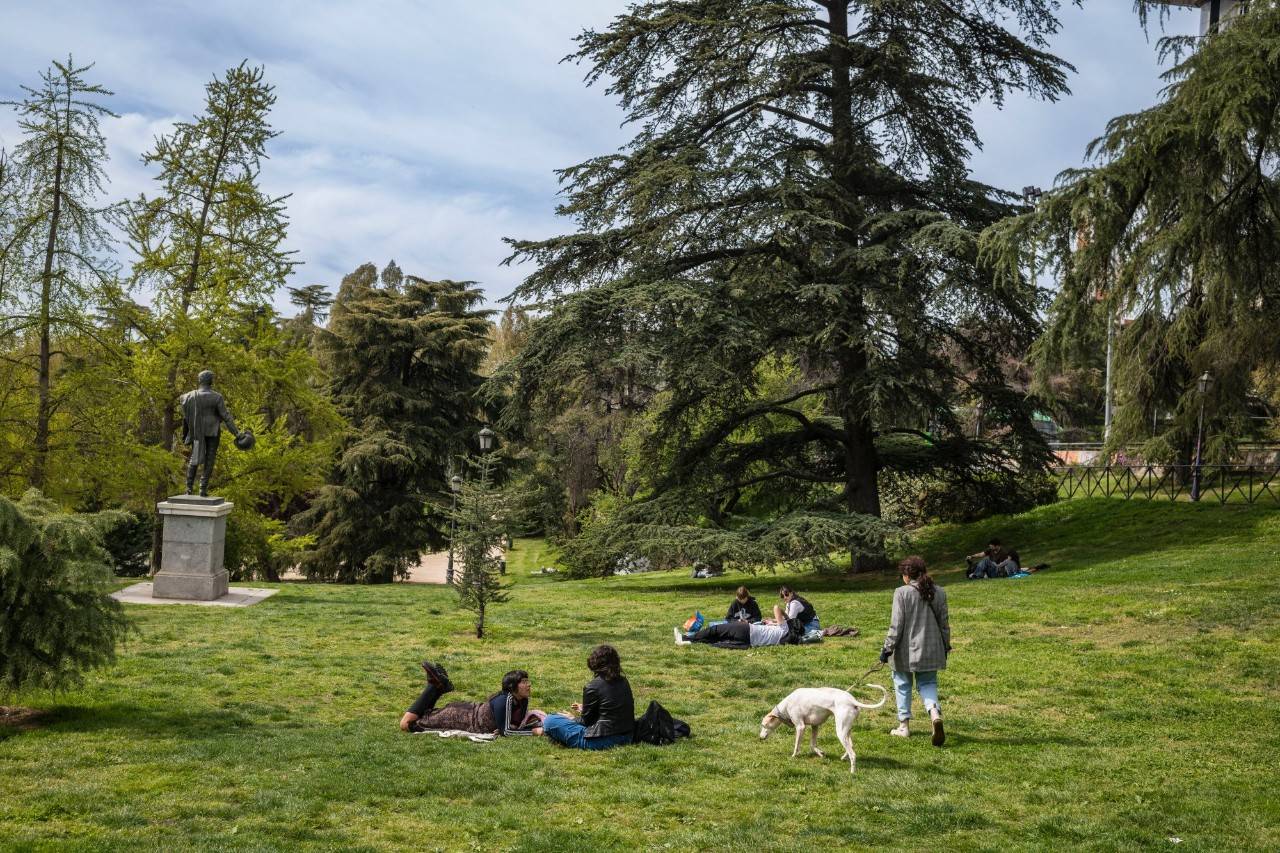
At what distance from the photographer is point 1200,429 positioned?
24.0 metres

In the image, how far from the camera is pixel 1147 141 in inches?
442

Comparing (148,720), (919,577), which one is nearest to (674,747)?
(919,577)

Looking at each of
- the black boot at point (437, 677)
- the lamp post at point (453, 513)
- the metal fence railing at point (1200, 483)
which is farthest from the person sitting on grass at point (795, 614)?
the metal fence railing at point (1200, 483)

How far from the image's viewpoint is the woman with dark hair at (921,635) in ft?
28.1

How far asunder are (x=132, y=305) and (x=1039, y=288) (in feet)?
59.7

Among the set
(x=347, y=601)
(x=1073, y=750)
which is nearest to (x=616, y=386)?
(x=347, y=601)

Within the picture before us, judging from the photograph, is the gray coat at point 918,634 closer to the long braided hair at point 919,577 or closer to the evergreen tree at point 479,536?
the long braided hair at point 919,577

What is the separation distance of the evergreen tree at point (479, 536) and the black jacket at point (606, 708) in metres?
5.35

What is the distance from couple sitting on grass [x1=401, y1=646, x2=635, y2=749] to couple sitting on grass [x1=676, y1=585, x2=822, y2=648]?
4743 millimetres

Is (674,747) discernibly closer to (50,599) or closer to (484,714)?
(484,714)

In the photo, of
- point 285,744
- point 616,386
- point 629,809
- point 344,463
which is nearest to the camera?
point 629,809

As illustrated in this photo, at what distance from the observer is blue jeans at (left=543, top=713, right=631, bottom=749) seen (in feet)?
28.5

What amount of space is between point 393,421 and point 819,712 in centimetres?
2809

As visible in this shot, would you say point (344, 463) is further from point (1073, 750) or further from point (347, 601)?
point (1073, 750)
